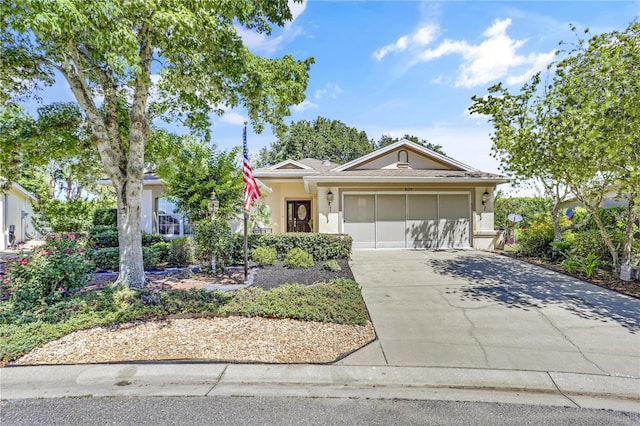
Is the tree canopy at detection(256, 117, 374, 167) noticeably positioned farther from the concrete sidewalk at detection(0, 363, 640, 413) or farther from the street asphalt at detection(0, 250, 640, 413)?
the concrete sidewalk at detection(0, 363, 640, 413)

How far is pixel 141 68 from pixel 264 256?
19.2 ft

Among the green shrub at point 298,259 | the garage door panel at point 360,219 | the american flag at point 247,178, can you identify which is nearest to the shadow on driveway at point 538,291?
the garage door panel at point 360,219

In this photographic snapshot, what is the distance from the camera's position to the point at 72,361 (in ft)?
12.6

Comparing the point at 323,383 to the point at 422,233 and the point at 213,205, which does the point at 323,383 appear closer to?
the point at 213,205

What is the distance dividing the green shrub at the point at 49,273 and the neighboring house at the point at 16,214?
12.9 meters

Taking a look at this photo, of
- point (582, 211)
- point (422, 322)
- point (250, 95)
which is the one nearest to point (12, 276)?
point (250, 95)

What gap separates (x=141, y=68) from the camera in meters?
5.20

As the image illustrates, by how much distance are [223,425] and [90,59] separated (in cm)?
738

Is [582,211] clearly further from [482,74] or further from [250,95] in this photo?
[250,95]

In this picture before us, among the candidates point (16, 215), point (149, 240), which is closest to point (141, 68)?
point (149, 240)

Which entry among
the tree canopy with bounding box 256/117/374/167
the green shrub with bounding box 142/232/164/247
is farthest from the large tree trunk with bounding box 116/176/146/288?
the tree canopy with bounding box 256/117/374/167

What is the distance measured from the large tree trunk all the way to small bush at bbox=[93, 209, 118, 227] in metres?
7.09

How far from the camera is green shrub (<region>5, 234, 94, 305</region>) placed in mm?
5168

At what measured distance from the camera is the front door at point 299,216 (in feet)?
53.8
